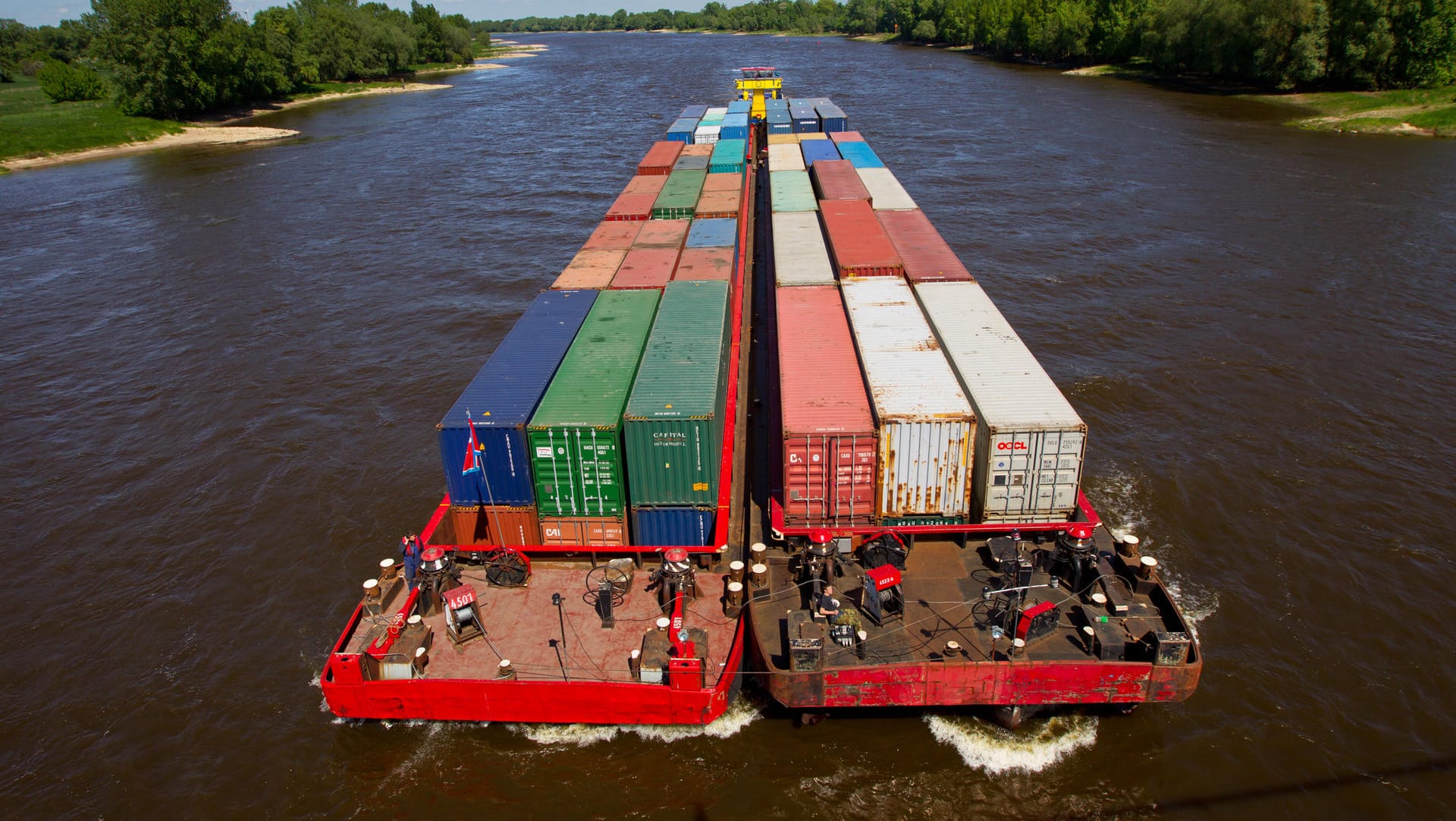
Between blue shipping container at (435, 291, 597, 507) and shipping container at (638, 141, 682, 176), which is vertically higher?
shipping container at (638, 141, 682, 176)

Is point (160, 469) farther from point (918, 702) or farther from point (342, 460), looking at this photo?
point (918, 702)

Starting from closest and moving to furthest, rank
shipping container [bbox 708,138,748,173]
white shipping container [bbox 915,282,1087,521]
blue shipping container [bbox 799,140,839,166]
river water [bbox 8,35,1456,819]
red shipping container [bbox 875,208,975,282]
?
river water [bbox 8,35,1456,819], white shipping container [bbox 915,282,1087,521], red shipping container [bbox 875,208,975,282], shipping container [bbox 708,138,748,173], blue shipping container [bbox 799,140,839,166]

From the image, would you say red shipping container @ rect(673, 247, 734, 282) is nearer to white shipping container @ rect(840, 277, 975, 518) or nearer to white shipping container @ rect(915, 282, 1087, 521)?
white shipping container @ rect(840, 277, 975, 518)

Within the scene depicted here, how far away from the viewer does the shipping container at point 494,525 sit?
20.1 meters

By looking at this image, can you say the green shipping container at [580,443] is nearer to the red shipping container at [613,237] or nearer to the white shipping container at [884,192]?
the red shipping container at [613,237]

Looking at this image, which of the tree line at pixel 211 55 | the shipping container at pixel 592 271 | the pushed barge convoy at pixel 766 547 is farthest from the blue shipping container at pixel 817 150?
the tree line at pixel 211 55

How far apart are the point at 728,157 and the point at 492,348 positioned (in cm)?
2101

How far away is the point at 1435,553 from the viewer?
23031mm

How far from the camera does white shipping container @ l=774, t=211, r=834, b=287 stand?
2877cm

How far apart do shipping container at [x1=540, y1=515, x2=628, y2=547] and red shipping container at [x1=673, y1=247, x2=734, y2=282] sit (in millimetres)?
11361

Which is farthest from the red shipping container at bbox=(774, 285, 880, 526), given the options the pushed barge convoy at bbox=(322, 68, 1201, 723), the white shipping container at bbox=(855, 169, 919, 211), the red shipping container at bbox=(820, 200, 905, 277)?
the white shipping container at bbox=(855, 169, 919, 211)

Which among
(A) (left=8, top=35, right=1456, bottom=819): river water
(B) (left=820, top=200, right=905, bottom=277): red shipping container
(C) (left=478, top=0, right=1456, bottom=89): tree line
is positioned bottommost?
(A) (left=8, top=35, right=1456, bottom=819): river water

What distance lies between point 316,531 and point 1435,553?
33906mm

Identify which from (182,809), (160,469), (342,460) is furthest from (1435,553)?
(160,469)
